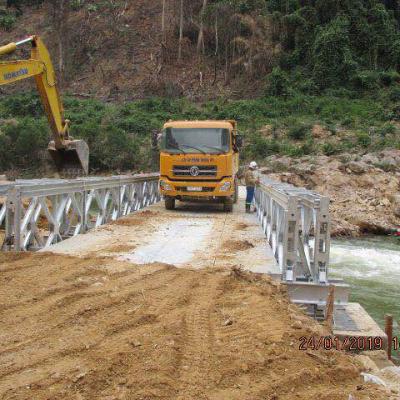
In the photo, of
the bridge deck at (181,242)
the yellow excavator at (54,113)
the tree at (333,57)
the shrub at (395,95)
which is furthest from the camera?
the tree at (333,57)

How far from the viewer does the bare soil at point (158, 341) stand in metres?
3.42

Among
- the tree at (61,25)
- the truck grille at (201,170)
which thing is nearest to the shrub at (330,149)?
the truck grille at (201,170)

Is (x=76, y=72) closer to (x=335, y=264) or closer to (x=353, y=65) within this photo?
(x=353, y=65)

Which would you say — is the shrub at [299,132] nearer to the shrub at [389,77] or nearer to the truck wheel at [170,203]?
the shrub at [389,77]

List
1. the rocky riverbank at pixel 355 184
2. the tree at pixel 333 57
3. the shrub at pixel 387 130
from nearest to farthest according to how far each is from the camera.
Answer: the rocky riverbank at pixel 355 184
the shrub at pixel 387 130
the tree at pixel 333 57

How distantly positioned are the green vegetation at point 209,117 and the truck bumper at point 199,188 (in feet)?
60.0

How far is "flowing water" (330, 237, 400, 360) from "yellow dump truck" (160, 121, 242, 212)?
359 cm

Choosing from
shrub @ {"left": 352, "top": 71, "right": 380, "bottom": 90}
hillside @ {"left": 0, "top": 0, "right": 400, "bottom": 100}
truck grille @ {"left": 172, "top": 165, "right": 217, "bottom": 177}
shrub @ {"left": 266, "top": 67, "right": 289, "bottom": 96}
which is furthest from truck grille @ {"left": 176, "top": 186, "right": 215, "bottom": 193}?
shrub @ {"left": 352, "top": 71, "right": 380, "bottom": 90}

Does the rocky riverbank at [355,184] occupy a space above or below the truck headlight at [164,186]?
below

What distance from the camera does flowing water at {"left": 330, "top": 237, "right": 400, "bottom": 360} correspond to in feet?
31.5

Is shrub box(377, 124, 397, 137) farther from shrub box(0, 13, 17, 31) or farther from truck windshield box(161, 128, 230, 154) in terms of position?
shrub box(0, 13, 17, 31)

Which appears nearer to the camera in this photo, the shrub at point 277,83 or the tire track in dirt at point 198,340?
the tire track in dirt at point 198,340

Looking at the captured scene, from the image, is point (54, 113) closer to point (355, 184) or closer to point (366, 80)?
point (355, 184)

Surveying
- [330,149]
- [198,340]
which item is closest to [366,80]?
[330,149]
